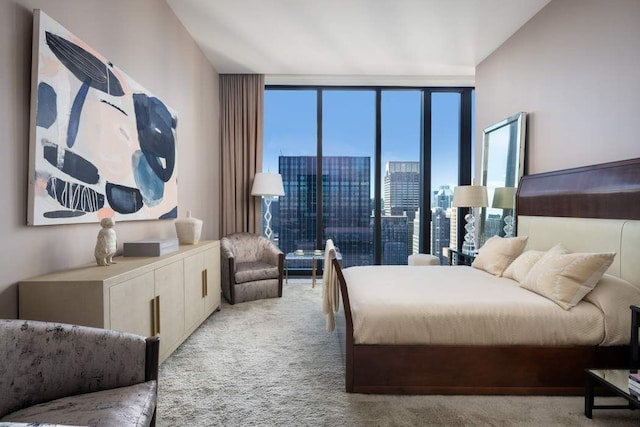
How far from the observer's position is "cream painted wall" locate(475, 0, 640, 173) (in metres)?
2.31

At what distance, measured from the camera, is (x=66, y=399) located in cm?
120

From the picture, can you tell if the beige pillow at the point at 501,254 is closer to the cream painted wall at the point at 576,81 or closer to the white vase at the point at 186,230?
the cream painted wall at the point at 576,81

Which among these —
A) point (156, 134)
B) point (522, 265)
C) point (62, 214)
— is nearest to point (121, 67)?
point (156, 134)

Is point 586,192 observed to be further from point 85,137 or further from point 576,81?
point 85,137

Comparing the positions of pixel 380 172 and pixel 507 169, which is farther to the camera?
pixel 380 172

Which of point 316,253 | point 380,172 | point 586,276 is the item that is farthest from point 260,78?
point 586,276

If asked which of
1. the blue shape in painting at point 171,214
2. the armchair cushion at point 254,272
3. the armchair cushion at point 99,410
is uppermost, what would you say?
the blue shape in painting at point 171,214

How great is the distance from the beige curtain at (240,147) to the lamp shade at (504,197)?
2.96m

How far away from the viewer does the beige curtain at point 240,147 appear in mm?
4859

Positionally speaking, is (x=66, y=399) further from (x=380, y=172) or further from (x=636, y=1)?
(x=380, y=172)

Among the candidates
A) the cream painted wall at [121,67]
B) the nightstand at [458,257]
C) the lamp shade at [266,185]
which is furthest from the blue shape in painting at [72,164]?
the nightstand at [458,257]

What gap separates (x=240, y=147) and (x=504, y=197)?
11.1ft

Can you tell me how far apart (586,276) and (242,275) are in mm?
3022

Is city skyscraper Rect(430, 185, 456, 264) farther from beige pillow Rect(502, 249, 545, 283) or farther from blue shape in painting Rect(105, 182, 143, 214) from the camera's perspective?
blue shape in painting Rect(105, 182, 143, 214)
